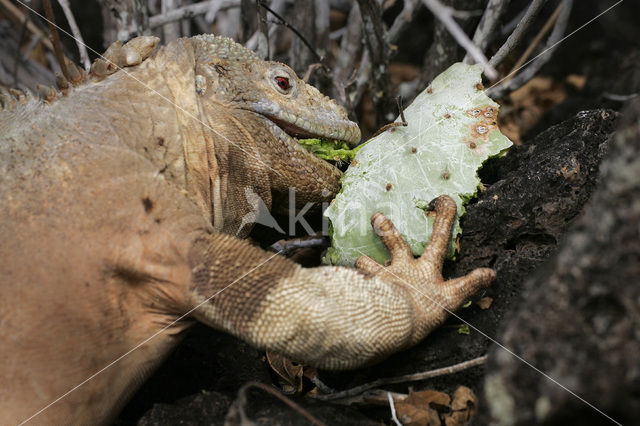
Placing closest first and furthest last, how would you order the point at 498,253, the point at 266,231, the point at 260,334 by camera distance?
the point at 260,334 < the point at 498,253 < the point at 266,231

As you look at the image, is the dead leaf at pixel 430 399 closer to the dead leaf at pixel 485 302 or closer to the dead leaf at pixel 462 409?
the dead leaf at pixel 462 409

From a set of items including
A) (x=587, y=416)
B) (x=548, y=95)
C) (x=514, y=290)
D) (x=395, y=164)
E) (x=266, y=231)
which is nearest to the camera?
(x=587, y=416)

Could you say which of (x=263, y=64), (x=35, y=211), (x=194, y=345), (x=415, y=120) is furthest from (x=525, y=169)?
(x=35, y=211)

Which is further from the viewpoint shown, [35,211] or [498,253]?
[498,253]

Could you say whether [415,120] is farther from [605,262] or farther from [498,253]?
[605,262]

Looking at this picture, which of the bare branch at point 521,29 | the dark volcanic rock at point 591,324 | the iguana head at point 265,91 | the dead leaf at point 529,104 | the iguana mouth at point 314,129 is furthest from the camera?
the dead leaf at point 529,104

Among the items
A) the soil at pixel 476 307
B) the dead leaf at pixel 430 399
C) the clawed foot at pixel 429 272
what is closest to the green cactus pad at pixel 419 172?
the clawed foot at pixel 429 272

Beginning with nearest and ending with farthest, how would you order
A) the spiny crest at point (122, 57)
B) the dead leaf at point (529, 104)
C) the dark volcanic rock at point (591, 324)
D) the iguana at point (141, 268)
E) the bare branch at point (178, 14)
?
the dark volcanic rock at point (591, 324)
the iguana at point (141, 268)
the spiny crest at point (122, 57)
the bare branch at point (178, 14)
the dead leaf at point (529, 104)
